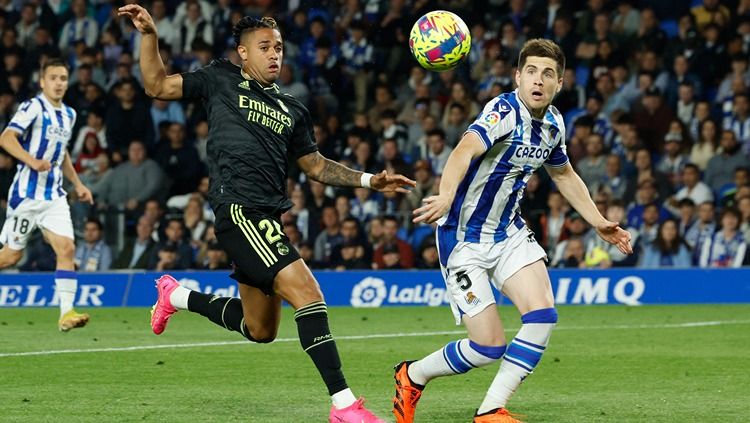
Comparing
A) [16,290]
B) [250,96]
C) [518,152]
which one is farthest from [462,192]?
[16,290]

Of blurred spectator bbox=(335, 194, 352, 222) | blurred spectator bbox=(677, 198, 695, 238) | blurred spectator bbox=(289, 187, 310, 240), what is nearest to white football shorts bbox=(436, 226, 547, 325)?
blurred spectator bbox=(677, 198, 695, 238)

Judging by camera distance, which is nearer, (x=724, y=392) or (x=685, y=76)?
(x=724, y=392)

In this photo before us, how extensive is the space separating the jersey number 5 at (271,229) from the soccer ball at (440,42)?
2.43 meters

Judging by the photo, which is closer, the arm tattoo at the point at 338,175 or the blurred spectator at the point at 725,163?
the arm tattoo at the point at 338,175

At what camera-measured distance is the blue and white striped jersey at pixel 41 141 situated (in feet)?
42.9

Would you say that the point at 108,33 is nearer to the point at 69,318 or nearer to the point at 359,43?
the point at 359,43

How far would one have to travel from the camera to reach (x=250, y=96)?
797 cm

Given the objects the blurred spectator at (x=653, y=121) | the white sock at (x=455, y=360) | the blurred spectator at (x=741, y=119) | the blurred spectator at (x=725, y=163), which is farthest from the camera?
the blurred spectator at (x=653, y=121)

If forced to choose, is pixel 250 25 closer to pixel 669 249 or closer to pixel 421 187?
pixel 669 249

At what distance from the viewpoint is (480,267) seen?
7.71m

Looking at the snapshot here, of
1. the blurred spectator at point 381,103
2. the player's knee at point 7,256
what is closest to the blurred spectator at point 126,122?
the blurred spectator at point 381,103

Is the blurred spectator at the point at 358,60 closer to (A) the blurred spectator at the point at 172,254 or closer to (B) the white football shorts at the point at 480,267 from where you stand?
(A) the blurred spectator at the point at 172,254

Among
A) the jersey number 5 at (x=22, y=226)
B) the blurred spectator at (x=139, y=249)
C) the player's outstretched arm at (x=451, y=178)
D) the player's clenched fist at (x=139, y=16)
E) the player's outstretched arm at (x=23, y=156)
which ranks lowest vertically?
the blurred spectator at (x=139, y=249)

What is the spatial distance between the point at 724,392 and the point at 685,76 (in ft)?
38.8
